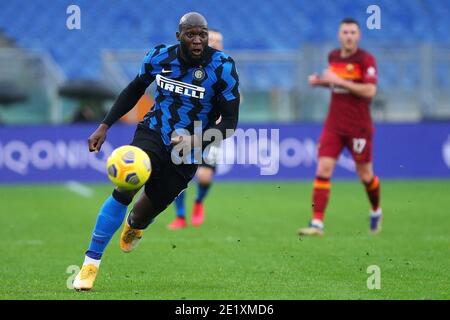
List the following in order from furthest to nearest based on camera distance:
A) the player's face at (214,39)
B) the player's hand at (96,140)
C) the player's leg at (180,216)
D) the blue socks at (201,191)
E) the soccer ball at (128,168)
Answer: the blue socks at (201,191), the player's leg at (180,216), the player's face at (214,39), the player's hand at (96,140), the soccer ball at (128,168)

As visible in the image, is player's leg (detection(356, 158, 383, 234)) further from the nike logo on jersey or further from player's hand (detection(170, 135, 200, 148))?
player's hand (detection(170, 135, 200, 148))

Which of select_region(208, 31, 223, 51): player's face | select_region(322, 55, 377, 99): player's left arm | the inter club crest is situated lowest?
the inter club crest

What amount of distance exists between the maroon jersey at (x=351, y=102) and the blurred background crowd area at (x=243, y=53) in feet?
26.7

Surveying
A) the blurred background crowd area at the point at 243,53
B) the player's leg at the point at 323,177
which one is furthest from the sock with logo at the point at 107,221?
the blurred background crowd area at the point at 243,53

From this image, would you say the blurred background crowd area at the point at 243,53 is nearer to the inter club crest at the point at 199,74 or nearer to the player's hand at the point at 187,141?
the inter club crest at the point at 199,74

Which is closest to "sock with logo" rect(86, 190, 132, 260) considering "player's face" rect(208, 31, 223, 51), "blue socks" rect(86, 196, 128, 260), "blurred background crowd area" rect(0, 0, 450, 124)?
"blue socks" rect(86, 196, 128, 260)

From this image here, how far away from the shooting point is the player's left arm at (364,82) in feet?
36.7

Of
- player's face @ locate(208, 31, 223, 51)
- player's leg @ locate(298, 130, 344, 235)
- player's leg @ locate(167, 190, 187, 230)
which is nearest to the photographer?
player's leg @ locate(298, 130, 344, 235)

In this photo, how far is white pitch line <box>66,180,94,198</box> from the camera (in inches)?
677

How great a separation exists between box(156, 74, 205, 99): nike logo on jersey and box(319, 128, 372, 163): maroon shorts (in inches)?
163

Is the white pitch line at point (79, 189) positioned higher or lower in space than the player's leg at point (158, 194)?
lower

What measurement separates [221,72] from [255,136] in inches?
446

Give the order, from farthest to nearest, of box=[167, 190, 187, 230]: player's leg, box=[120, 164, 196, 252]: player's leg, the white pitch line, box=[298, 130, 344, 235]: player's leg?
the white pitch line, box=[167, 190, 187, 230]: player's leg, box=[298, 130, 344, 235]: player's leg, box=[120, 164, 196, 252]: player's leg

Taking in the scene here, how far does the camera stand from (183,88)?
749 cm
